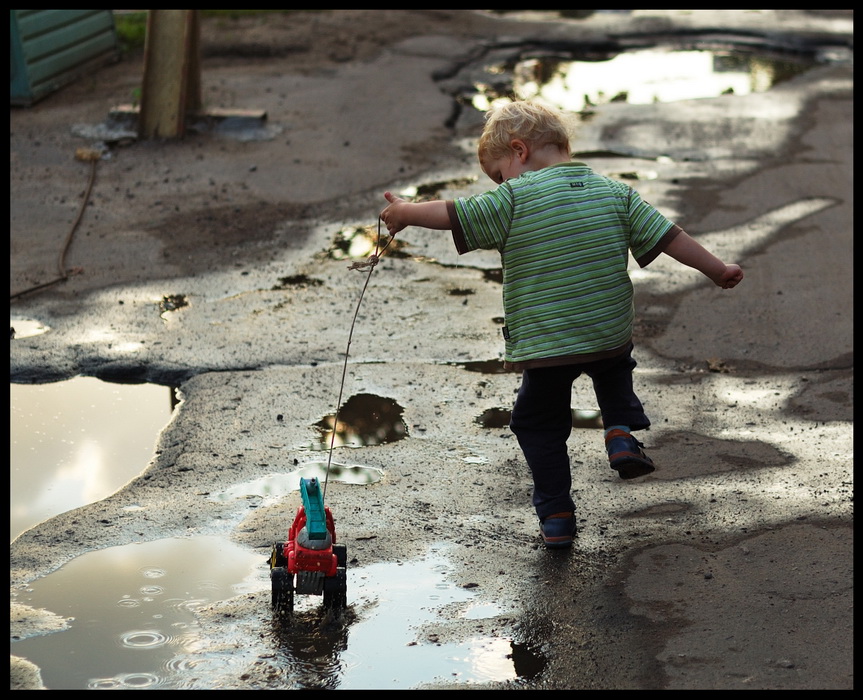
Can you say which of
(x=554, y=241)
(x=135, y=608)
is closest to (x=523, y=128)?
(x=554, y=241)

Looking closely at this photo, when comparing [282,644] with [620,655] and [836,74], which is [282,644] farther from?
[836,74]

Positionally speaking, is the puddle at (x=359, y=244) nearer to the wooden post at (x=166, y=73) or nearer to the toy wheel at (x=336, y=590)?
the wooden post at (x=166, y=73)

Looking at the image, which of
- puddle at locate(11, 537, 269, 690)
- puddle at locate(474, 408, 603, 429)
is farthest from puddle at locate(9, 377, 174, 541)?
puddle at locate(474, 408, 603, 429)

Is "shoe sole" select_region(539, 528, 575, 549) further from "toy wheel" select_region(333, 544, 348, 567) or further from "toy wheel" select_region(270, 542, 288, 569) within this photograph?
"toy wheel" select_region(270, 542, 288, 569)

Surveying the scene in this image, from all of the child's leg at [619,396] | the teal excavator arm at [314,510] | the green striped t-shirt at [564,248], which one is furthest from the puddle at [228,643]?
the green striped t-shirt at [564,248]

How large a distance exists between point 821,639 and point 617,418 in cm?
99

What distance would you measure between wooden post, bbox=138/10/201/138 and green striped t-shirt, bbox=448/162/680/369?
6367 millimetres

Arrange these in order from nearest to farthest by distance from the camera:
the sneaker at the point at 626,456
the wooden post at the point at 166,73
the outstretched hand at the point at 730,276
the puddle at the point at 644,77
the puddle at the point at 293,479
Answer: the outstretched hand at the point at 730,276
the sneaker at the point at 626,456
the puddle at the point at 293,479
the wooden post at the point at 166,73
the puddle at the point at 644,77

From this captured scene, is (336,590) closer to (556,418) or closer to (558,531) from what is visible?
(558,531)

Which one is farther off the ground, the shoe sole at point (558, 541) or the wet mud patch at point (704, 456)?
the shoe sole at point (558, 541)

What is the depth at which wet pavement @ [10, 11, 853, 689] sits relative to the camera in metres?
3.30

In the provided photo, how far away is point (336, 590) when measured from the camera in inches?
127

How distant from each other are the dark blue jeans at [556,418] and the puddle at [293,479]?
76cm

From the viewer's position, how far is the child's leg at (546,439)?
12.1ft
